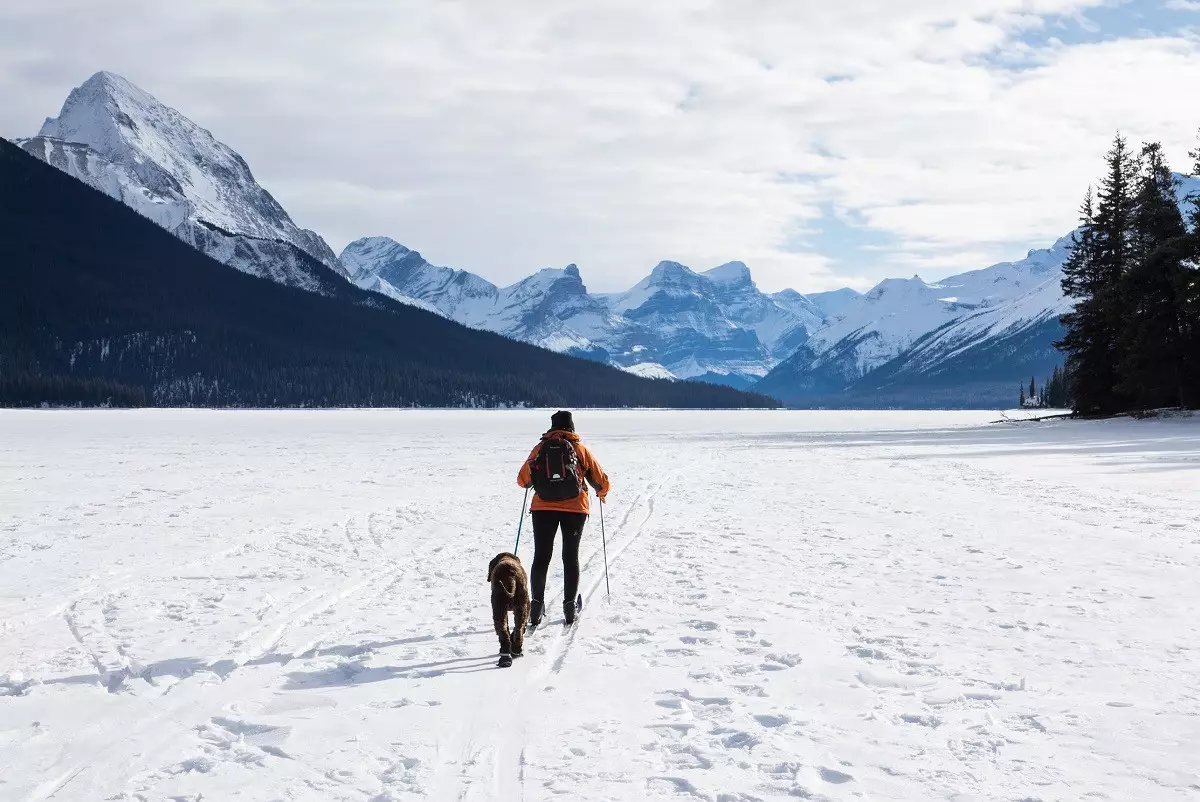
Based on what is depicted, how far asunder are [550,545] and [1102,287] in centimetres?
5533

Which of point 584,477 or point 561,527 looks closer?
point 561,527

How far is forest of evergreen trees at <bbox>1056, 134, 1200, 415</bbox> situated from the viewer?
47.0m

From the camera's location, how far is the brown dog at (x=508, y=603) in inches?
293

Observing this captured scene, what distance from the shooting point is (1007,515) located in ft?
53.0

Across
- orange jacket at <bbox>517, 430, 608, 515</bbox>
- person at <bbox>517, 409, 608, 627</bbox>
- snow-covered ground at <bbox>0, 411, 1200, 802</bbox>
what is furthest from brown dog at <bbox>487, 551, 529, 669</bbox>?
orange jacket at <bbox>517, 430, 608, 515</bbox>

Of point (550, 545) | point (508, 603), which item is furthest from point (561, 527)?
point (508, 603)

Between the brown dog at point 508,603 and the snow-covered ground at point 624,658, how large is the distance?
0.68 ft

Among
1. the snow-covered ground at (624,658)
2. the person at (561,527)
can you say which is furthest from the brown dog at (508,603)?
the person at (561,527)

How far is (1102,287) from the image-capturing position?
5378 cm

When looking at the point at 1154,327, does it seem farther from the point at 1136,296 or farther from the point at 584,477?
the point at 584,477

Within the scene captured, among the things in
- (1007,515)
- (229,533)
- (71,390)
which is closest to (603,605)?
(229,533)

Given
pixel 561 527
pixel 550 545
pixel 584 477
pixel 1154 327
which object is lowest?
pixel 550 545

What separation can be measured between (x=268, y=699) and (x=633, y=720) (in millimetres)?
2686

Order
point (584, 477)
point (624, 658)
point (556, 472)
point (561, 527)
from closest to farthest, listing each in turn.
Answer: point (624, 658) < point (556, 472) < point (561, 527) < point (584, 477)
